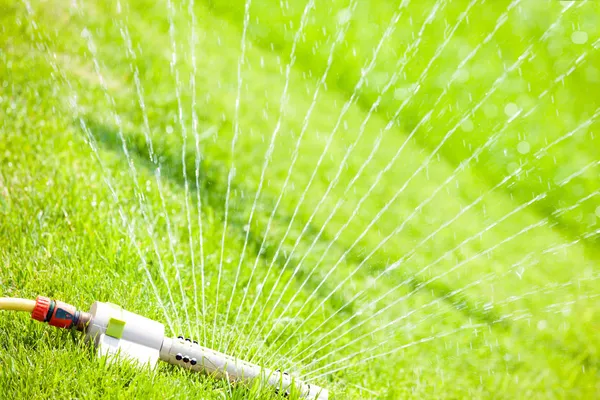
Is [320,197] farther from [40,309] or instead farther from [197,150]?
[40,309]

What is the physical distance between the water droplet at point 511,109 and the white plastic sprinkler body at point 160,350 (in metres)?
3.54

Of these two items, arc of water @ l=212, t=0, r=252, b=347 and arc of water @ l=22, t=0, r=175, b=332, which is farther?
arc of water @ l=212, t=0, r=252, b=347

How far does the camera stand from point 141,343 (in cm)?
242

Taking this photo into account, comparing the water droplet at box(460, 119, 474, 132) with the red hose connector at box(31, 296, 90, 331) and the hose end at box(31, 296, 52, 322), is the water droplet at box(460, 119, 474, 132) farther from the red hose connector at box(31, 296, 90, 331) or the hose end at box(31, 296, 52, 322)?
the hose end at box(31, 296, 52, 322)

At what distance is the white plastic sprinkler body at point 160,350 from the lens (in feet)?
7.73

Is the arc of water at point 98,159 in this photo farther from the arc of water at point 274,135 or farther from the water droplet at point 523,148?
the water droplet at point 523,148

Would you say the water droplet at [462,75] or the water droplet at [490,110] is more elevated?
the water droplet at [462,75]

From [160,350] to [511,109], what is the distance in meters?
3.90

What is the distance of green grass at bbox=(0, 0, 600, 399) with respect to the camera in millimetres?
2916

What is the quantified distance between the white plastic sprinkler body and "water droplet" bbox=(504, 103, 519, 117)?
139 inches

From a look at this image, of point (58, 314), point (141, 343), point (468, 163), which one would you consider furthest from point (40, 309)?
point (468, 163)

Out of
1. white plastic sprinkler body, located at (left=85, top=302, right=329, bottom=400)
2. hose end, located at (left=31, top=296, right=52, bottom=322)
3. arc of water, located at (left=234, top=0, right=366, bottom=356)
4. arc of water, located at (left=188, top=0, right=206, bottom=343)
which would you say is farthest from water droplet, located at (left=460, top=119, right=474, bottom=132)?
hose end, located at (left=31, top=296, right=52, bottom=322)

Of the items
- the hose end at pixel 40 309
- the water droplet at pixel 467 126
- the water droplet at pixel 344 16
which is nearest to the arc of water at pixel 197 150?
the hose end at pixel 40 309

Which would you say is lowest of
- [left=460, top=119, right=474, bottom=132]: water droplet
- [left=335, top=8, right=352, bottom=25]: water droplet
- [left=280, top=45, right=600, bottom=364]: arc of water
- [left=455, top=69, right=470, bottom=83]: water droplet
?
[left=280, top=45, right=600, bottom=364]: arc of water
